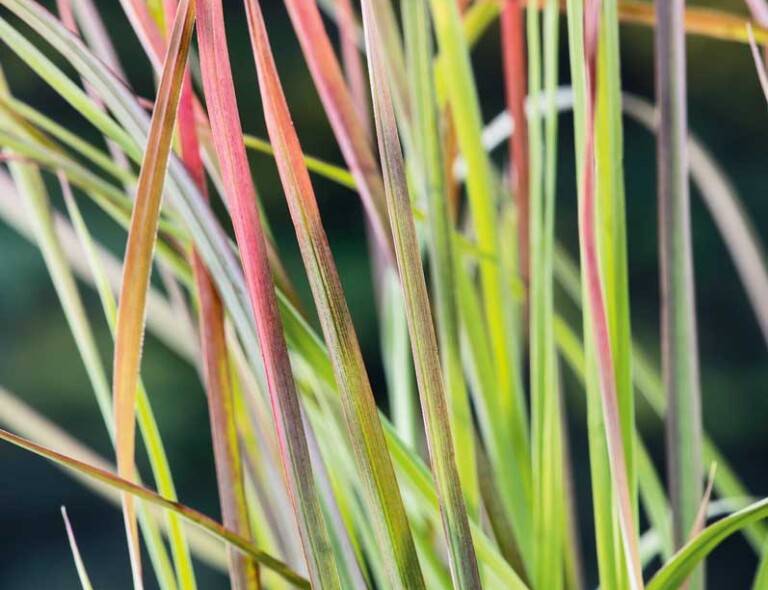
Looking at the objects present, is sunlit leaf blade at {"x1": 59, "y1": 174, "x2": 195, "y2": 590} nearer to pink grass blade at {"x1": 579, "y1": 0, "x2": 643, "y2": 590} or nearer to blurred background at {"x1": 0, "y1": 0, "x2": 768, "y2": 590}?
pink grass blade at {"x1": 579, "y1": 0, "x2": 643, "y2": 590}

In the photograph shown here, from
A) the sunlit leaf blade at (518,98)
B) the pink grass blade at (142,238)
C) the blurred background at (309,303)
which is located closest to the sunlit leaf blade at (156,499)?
the pink grass blade at (142,238)

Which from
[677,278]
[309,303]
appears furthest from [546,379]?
[309,303]

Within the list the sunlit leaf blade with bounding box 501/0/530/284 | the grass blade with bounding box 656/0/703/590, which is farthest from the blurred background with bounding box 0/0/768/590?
the grass blade with bounding box 656/0/703/590

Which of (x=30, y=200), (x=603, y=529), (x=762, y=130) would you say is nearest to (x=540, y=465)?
(x=603, y=529)

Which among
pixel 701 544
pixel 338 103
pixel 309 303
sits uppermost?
pixel 309 303

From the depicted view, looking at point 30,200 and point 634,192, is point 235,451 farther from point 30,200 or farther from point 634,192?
point 634,192

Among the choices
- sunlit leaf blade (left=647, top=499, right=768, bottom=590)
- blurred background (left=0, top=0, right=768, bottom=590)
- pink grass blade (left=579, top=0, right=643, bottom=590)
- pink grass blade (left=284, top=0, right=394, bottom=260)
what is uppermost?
blurred background (left=0, top=0, right=768, bottom=590)

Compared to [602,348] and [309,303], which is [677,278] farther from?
[309,303]
